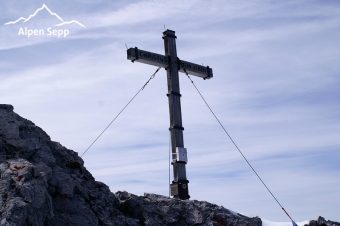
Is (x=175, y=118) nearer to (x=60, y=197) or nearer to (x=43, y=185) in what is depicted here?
(x=60, y=197)

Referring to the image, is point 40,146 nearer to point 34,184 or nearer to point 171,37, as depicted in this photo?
point 34,184

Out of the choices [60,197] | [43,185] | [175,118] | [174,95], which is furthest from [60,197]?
[174,95]

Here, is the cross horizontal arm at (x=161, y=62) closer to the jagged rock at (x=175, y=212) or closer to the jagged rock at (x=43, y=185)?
the jagged rock at (x=43, y=185)

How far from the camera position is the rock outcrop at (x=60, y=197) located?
35.5ft

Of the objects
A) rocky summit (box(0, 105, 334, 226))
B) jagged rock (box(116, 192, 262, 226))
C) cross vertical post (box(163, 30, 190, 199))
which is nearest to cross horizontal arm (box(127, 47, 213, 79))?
cross vertical post (box(163, 30, 190, 199))

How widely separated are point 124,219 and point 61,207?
2180mm

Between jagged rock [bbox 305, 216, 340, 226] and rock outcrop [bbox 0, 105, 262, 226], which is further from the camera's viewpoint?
jagged rock [bbox 305, 216, 340, 226]

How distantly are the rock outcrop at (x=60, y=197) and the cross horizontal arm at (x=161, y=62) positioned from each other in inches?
209

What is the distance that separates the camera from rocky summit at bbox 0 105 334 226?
426 inches

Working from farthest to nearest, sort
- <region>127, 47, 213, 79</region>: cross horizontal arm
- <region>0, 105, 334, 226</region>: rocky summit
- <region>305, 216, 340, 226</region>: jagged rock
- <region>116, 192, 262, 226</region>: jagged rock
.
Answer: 1. <region>127, 47, 213, 79</region>: cross horizontal arm
2. <region>305, 216, 340, 226</region>: jagged rock
3. <region>116, 192, 262, 226</region>: jagged rock
4. <region>0, 105, 334, 226</region>: rocky summit

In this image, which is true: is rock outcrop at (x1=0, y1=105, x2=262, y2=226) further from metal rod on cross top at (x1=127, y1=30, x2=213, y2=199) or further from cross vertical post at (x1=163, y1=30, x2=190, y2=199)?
metal rod on cross top at (x1=127, y1=30, x2=213, y2=199)

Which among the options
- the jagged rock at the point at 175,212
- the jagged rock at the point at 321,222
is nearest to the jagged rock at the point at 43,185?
the jagged rock at the point at 175,212

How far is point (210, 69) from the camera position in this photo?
71.7 ft

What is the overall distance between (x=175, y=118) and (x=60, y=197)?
7.42 metres
